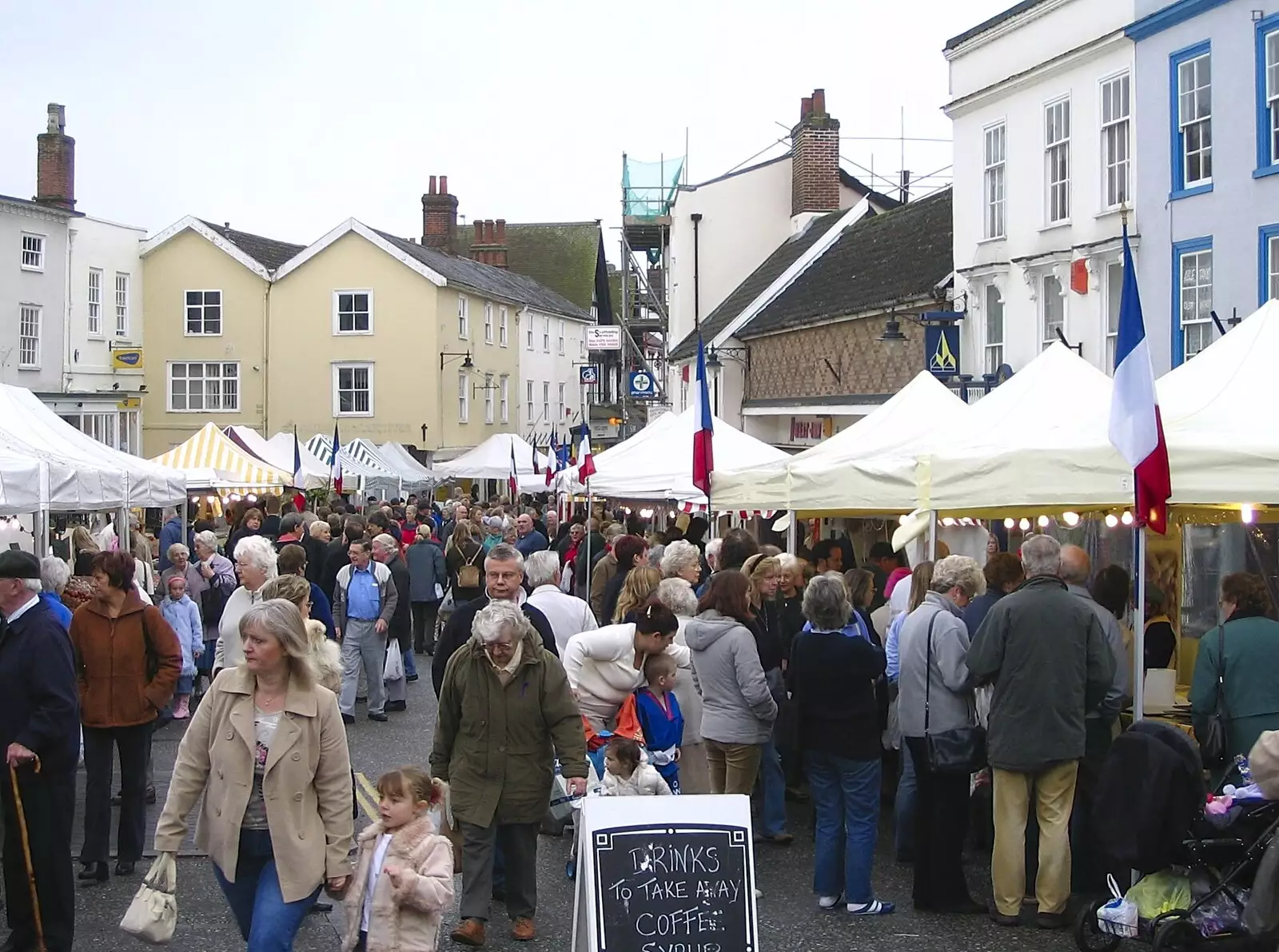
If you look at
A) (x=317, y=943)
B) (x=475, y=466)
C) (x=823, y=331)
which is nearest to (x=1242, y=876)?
(x=317, y=943)

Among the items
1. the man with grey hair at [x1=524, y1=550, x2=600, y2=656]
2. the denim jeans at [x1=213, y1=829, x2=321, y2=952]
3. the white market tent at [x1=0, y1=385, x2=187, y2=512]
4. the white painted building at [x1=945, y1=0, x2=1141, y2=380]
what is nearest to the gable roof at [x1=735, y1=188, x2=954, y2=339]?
the white painted building at [x1=945, y1=0, x2=1141, y2=380]

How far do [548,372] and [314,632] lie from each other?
54582mm

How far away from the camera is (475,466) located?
3584 cm

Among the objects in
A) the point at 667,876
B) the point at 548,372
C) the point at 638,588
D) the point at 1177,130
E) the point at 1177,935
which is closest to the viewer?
the point at 667,876

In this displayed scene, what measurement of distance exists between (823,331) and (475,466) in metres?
9.61

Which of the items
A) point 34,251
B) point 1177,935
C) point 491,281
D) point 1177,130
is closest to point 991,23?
point 1177,130

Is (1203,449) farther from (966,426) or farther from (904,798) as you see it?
(966,426)

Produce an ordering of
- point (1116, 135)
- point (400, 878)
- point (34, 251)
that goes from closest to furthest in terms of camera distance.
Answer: point (400, 878) → point (1116, 135) → point (34, 251)

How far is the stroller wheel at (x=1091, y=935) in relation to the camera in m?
7.04

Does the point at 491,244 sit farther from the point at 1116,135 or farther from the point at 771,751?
the point at 771,751

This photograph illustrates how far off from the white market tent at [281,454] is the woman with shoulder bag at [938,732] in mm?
23402

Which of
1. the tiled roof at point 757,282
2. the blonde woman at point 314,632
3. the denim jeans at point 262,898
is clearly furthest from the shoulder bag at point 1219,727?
the tiled roof at point 757,282

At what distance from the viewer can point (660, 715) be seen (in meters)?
8.11

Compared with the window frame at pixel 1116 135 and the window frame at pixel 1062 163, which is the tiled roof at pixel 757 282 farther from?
the window frame at pixel 1116 135
